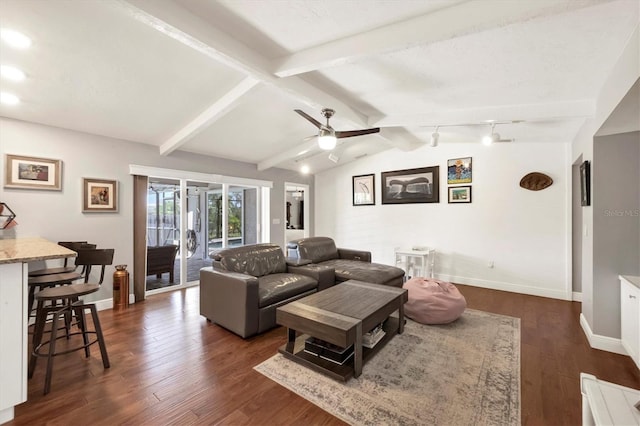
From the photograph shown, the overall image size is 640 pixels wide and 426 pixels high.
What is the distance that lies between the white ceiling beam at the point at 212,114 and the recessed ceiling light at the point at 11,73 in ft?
5.14

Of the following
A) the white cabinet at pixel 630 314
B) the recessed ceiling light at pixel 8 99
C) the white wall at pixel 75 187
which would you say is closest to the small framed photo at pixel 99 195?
the white wall at pixel 75 187

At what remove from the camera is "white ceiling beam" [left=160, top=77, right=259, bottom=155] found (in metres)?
2.92

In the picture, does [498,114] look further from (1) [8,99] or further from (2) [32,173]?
(2) [32,173]

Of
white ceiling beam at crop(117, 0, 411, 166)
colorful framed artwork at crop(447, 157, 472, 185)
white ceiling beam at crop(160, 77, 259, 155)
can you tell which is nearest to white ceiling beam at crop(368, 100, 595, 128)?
white ceiling beam at crop(117, 0, 411, 166)

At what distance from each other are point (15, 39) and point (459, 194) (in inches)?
231

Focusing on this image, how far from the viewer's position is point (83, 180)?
3.63m

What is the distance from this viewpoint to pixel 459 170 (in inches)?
202

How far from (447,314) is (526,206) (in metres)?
2.70

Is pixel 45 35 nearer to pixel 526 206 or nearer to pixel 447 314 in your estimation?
pixel 447 314

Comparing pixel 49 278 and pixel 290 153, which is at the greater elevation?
pixel 290 153

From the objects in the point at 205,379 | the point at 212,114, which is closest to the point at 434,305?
the point at 205,379

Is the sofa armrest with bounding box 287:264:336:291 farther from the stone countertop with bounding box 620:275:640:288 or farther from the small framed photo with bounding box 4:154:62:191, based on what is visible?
the small framed photo with bounding box 4:154:62:191

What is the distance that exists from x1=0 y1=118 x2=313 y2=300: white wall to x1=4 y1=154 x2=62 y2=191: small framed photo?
2.2 inches

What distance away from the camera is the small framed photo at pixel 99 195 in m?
3.65
